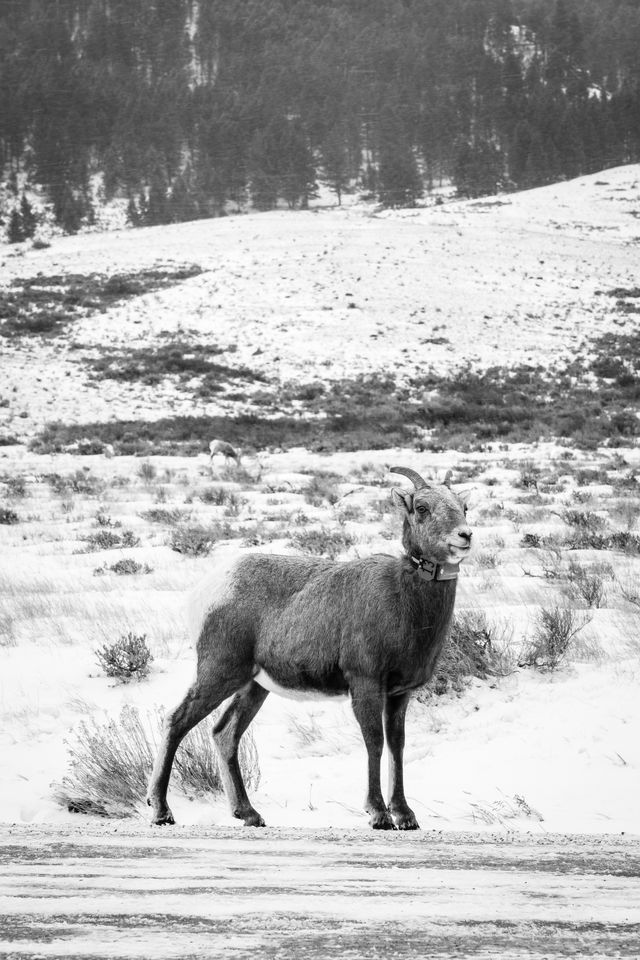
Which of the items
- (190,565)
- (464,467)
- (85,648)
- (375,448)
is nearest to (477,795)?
(85,648)

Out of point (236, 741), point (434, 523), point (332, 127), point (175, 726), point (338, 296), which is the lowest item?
point (236, 741)

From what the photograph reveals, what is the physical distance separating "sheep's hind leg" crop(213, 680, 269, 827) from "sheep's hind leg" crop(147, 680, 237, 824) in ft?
0.76

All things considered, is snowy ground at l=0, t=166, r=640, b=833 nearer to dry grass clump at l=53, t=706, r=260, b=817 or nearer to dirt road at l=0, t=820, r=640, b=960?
dry grass clump at l=53, t=706, r=260, b=817

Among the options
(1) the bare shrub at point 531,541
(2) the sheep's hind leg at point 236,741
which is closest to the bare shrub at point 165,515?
(1) the bare shrub at point 531,541

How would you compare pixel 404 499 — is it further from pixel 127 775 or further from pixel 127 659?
pixel 127 659

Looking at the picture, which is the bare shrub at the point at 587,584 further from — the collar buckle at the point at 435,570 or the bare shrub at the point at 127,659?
the collar buckle at the point at 435,570

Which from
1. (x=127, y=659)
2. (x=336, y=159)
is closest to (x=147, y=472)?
(x=127, y=659)

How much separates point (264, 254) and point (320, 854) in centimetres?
5581

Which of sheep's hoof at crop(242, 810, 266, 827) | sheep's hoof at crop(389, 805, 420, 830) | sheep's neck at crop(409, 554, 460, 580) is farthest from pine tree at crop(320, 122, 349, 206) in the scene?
sheep's hoof at crop(389, 805, 420, 830)

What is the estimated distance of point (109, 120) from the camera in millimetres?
140625

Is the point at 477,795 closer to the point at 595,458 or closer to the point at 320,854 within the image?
the point at 320,854

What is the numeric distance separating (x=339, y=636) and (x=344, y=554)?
710 cm

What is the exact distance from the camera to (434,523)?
3.91 meters

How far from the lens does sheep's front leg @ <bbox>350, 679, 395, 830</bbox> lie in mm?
3703
